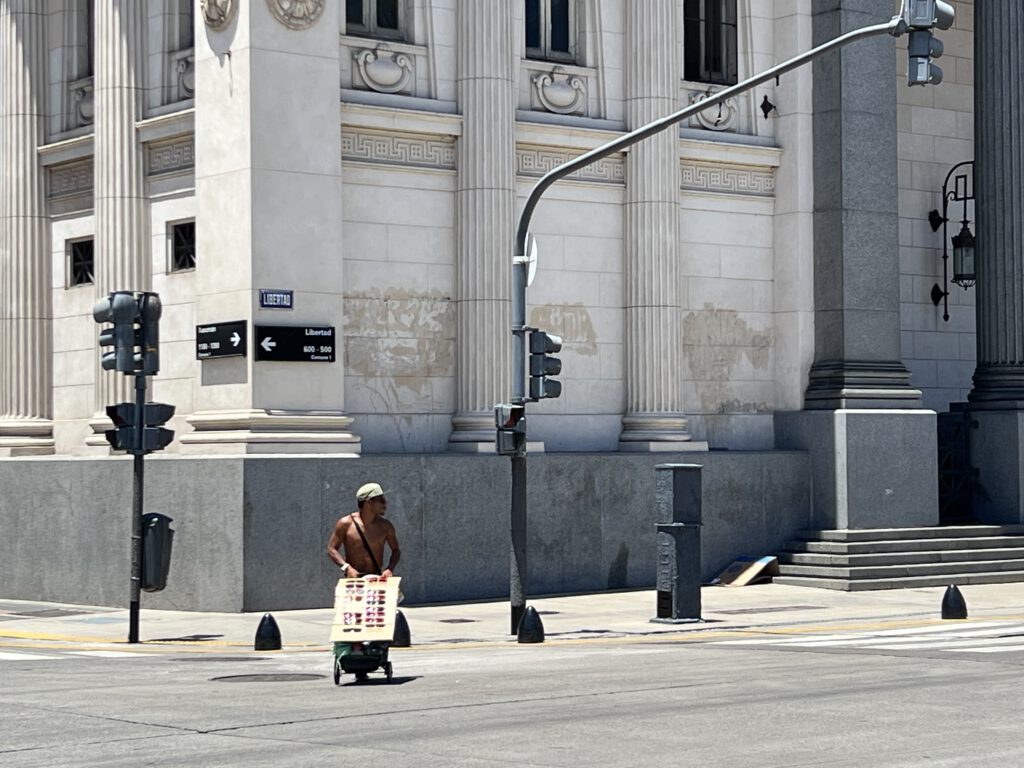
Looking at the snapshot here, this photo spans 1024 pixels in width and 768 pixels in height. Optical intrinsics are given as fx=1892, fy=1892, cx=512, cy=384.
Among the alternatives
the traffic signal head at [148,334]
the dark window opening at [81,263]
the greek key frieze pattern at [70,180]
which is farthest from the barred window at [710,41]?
the traffic signal head at [148,334]

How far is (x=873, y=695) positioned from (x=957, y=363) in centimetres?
2170

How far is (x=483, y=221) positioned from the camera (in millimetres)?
29125

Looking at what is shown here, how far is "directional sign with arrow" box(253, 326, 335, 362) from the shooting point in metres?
26.8

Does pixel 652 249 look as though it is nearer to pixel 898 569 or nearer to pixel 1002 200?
pixel 898 569

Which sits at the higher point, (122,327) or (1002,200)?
(1002,200)

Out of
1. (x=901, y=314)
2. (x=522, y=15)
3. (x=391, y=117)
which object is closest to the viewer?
(x=391, y=117)

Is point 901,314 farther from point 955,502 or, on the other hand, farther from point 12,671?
point 12,671

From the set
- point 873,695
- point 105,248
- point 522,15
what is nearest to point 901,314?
point 522,15

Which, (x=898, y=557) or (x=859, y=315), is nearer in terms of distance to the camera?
(x=898, y=557)

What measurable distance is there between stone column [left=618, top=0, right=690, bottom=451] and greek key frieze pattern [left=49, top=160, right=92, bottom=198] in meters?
8.92

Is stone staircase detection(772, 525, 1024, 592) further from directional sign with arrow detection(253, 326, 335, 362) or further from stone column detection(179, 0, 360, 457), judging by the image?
directional sign with arrow detection(253, 326, 335, 362)

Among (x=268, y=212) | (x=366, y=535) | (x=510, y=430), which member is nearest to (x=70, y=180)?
(x=268, y=212)

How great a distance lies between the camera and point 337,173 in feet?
90.7

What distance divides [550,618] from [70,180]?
38.8 feet
